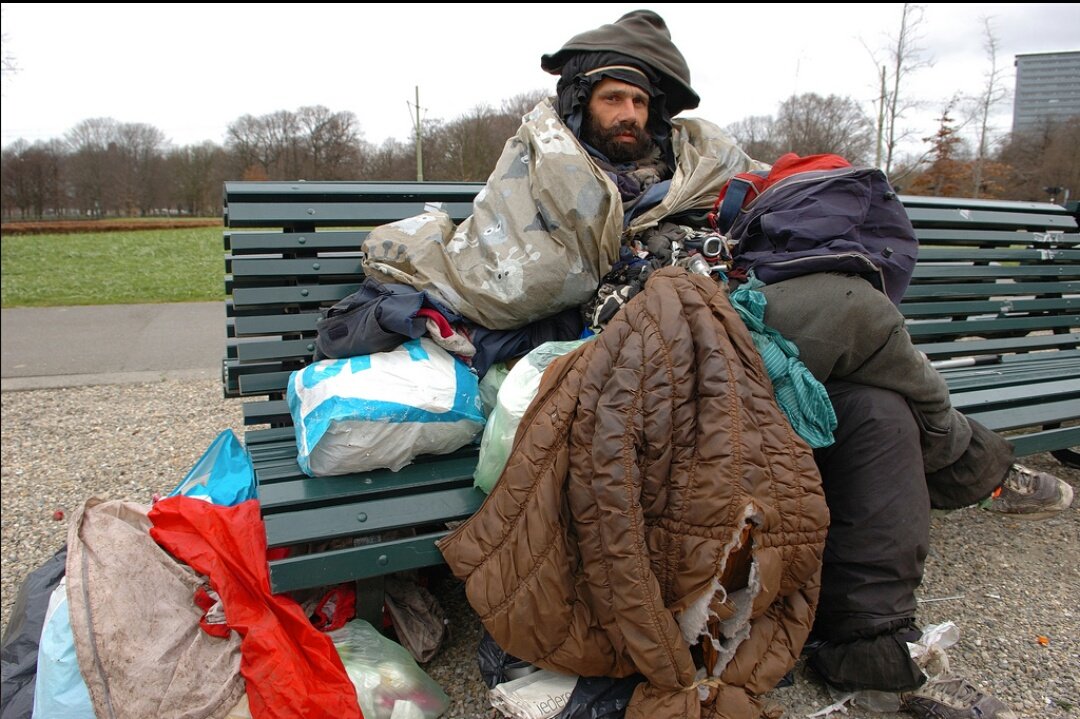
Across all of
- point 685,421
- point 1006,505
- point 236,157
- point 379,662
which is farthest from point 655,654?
point 236,157

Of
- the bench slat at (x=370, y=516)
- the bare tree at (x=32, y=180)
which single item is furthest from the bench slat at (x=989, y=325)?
the bare tree at (x=32, y=180)

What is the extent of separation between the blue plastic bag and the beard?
1.77 metres

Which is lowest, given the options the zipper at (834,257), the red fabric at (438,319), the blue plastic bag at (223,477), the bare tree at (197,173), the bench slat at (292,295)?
the blue plastic bag at (223,477)

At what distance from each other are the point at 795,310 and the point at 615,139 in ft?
3.98

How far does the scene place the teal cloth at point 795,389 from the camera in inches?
74.9

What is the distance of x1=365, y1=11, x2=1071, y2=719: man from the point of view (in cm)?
194

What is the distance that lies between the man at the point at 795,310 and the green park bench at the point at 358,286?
0.39 m

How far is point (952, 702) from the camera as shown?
75.5 inches

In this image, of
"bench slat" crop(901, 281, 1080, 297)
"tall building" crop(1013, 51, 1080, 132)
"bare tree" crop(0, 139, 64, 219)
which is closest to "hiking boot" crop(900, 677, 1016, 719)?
"bench slat" crop(901, 281, 1080, 297)

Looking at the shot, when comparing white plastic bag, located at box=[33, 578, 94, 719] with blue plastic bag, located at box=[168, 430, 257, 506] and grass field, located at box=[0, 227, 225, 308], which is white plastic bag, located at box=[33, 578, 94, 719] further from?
grass field, located at box=[0, 227, 225, 308]

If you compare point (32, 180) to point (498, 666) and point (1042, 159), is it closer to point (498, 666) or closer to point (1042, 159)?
point (1042, 159)

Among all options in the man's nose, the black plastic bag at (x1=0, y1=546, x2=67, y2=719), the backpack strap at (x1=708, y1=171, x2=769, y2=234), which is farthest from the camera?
the man's nose

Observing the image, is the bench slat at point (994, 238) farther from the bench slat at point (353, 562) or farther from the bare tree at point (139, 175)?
the bare tree at point (139, 175)

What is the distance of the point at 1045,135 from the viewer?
69.9ft
